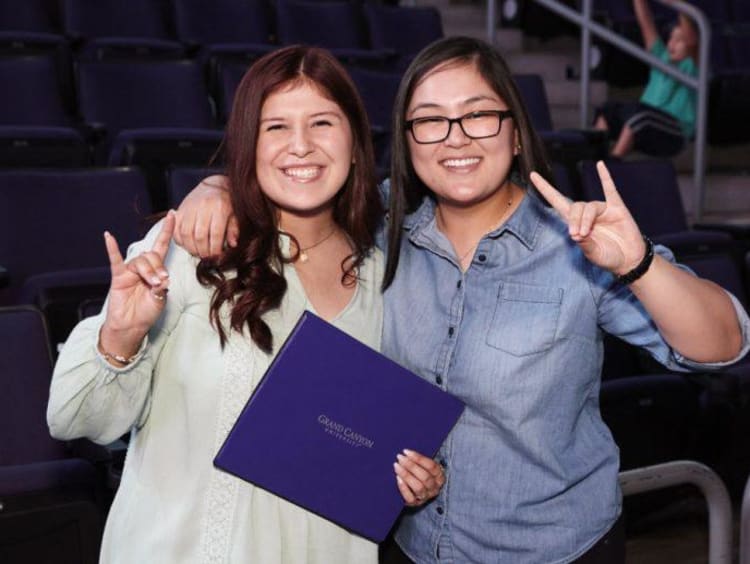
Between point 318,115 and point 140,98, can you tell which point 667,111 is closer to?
point 140,98

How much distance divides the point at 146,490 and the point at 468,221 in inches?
12.7

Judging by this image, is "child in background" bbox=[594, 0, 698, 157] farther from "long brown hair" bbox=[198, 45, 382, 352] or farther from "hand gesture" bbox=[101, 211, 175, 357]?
"hand gesture" bbox=[101, 211, 175, 357]

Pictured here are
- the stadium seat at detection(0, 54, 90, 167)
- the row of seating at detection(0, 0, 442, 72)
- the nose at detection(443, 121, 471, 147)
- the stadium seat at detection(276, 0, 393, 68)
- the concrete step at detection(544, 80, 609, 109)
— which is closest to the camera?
the nose at detection(443, 121, 471, 147)

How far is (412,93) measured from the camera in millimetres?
846

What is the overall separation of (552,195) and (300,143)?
0.20 m

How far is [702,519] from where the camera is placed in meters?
1.75

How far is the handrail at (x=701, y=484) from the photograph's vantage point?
40.6 inches

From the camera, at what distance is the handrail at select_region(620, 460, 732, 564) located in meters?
1.03

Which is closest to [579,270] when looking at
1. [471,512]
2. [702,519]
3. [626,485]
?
[471,512]

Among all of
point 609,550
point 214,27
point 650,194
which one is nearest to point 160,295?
point 609,550

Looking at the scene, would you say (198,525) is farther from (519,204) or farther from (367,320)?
(519,204)

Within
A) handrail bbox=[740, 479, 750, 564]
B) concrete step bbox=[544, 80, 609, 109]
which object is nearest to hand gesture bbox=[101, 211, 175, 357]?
handrail bbox=[740, 479, 750, 564]

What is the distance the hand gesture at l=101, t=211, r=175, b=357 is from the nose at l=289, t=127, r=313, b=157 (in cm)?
15

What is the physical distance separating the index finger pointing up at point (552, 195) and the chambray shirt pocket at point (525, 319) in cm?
8
